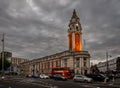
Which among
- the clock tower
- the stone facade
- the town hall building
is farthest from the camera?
the clock tower

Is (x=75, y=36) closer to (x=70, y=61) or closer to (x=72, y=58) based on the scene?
(x=72, y=58)

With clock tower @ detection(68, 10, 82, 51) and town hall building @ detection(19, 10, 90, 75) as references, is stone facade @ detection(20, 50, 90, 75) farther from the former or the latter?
clock tower @ detection(68, 10, 82, 51)

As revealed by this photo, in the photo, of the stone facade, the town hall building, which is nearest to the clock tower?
the town hall building

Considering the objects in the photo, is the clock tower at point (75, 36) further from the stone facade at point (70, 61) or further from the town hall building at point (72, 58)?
the stone facade at point (70, 61)

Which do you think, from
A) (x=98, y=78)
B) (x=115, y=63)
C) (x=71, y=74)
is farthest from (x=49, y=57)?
(x=98, y=78)

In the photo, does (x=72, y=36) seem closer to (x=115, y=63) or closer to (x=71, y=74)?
(x=115, y=63)

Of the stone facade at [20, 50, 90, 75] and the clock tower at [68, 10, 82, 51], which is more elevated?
the clock tower at [68, 10, 82, 51]

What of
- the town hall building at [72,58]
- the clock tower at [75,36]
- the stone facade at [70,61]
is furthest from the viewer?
the clock tower at [75,36]

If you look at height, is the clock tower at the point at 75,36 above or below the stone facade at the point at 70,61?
above

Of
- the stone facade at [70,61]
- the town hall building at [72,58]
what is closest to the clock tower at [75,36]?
the town hall building at [72,58]

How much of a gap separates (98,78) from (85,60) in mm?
72366

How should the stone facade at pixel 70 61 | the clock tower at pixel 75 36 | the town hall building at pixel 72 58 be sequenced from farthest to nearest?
1. the clock tower at pixel 75 36
2. the town hall building at pixel 72 58
3. the stone facade at pixel 70 61

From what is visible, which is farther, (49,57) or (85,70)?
(49,57)

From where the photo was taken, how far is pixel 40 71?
167 m
